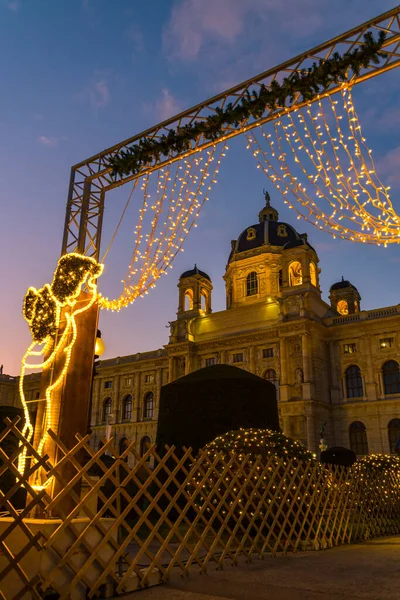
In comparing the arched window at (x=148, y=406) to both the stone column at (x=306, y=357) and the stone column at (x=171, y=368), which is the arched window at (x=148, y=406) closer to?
the stone column at (x=171, y=368)

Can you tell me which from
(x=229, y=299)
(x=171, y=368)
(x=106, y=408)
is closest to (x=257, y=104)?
(x=171, y=368)

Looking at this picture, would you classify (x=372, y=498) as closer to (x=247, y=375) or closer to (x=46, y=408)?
(x=247, y=375)

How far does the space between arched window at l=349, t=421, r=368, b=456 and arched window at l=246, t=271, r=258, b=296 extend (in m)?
14.3

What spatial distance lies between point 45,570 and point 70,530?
39cm

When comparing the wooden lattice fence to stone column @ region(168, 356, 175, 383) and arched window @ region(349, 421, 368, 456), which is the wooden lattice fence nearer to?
arched window @ region(349, 421, 368, 456)

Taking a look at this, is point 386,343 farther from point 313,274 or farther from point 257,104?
point 257,104

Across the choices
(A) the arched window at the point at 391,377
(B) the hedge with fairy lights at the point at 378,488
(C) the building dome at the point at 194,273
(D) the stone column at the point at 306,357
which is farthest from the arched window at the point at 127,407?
(B) the hedge with fairy lights at the point at 378,488

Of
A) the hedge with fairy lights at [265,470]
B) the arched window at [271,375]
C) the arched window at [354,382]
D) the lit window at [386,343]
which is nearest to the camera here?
the hedge with fairy lights at [265,470]

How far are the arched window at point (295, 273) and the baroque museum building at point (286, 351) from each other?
81 millimetres

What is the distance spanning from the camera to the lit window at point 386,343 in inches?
Result: 1312

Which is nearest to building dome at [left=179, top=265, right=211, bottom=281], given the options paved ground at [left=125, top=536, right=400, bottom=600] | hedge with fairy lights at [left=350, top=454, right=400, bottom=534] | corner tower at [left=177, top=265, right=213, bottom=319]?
corner tower at [left=177, top=265, right=213, bottom=319]

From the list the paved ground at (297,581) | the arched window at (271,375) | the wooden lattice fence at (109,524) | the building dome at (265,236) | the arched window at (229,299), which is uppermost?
the building dome at (265,236)

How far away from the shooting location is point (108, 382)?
47.7 metres

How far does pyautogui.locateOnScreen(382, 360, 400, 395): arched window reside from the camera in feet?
107
